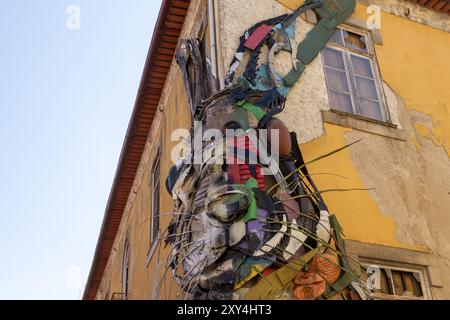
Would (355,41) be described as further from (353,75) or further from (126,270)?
(126,270)

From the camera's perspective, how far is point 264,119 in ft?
23.1

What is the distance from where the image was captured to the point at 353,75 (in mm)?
8828

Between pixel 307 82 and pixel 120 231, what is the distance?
897cm

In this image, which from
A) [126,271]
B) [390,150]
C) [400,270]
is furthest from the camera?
[126,271]

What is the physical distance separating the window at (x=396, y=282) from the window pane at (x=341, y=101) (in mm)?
2171

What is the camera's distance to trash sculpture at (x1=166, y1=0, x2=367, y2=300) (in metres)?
6.06

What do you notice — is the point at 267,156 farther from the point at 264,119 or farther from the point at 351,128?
the point at 351,128

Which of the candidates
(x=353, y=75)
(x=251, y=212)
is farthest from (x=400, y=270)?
(x=353, y=75)

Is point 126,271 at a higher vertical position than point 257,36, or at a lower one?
higher

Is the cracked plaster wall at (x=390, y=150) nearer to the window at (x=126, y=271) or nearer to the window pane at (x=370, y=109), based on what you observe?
the window pane at (x=370, y=109)

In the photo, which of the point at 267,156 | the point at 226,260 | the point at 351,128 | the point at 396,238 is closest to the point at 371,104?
the point at 351,128

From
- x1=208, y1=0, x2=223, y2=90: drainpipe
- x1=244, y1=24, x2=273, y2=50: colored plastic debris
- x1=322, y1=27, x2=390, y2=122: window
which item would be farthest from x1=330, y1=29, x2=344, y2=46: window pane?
x1=208, y1=0, x2=223, y2=90: drainpipe

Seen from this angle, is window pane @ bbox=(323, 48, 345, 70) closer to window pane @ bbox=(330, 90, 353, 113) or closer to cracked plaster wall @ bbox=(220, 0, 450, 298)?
cracked plaster wall @ bbox=(220, 0, 450, 298)

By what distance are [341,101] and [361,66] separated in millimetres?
869
